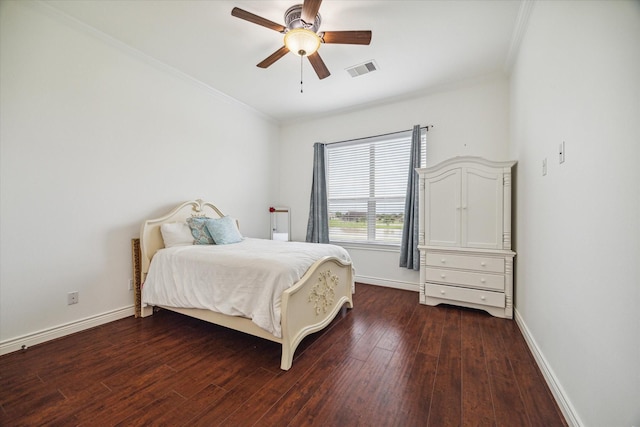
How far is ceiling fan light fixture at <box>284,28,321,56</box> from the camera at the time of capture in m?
1.96

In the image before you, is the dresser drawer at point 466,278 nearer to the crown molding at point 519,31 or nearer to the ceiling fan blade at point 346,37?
the crown molding at point 519,31

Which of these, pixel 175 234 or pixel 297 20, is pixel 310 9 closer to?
pixel 297 20

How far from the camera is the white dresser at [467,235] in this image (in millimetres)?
2650

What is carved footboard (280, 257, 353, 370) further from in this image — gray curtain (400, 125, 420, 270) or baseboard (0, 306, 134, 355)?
baseboard (0, 306, 134, 355)

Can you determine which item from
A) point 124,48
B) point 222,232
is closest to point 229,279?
point 222,232

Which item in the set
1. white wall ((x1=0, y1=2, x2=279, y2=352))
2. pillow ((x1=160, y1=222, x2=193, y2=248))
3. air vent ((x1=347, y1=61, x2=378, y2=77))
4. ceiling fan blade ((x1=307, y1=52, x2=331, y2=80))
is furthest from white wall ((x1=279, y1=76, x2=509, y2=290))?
pillow ((x1=160, y1=222, x2=193, y2=248))

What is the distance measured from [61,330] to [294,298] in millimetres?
2111

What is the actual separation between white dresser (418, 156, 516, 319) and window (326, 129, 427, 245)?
2.45 ft

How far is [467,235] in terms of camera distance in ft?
9.28

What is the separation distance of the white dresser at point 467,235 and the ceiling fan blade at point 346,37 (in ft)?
5.29

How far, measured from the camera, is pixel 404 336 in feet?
7.40

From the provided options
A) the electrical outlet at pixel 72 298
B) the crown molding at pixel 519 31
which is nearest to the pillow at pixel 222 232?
the electrical outlet at pixel 72 298

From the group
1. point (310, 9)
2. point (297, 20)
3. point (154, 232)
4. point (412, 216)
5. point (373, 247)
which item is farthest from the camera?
point (373, 247)

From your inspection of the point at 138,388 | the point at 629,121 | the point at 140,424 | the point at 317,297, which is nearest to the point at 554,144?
the point at 629,121
